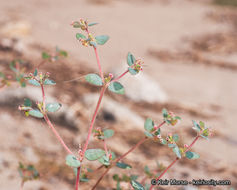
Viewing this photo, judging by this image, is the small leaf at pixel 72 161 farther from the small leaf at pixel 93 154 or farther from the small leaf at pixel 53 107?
the small leaf at pixel 53 107

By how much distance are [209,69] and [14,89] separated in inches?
134

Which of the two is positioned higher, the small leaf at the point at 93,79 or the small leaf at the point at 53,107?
the small leaf at the point at 93,79

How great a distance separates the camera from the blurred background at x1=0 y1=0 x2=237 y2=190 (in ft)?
6.44

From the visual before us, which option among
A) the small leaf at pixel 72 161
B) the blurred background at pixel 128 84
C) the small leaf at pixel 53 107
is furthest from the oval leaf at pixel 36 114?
the blurred background at pixel 128 84

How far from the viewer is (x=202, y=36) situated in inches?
253

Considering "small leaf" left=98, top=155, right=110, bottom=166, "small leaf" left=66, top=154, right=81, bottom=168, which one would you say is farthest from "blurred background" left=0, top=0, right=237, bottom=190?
"small leaf" left=66, top=154, right=81, bottom=168

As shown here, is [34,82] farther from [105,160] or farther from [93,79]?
[105,160]

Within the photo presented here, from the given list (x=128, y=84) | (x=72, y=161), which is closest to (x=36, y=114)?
(x=72, y=161)

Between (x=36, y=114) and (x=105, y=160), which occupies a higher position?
(x=36, y=114)

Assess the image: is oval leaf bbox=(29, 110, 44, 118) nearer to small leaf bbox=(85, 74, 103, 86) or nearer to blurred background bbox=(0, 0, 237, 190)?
small leaf bbox=(85, 74, 103, 86)

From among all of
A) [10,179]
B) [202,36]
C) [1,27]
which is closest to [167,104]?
[10,179]

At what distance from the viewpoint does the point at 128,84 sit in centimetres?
354

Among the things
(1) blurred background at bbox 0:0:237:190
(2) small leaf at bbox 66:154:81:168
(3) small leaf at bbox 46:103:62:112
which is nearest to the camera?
(2) small leaf at bbox 66:154:81:168

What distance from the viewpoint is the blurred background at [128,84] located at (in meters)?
1.96
